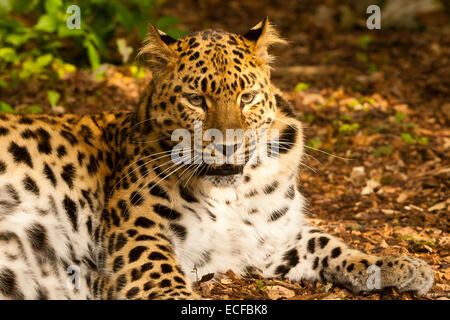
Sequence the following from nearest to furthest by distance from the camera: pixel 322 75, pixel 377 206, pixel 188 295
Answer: pixel 188 295
pixel 377 206
pixel 322 75

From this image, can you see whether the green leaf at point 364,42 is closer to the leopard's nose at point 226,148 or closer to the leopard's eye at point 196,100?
the leopard's eye at point 196,100

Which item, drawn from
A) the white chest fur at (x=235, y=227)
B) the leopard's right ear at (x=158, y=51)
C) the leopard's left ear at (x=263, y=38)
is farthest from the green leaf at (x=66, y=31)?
the white chest fur at (x=235, y=227)

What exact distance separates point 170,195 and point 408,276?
85.0 inches

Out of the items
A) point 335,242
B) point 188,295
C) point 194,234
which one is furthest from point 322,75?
point 188,295

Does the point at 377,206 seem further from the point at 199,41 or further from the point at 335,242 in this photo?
the point at 199,41

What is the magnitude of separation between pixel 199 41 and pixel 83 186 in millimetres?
1628

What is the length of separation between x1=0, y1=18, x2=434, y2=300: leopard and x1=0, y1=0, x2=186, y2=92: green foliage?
3.32 metres

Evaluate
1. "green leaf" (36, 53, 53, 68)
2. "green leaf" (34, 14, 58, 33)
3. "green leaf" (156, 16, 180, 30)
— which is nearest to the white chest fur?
"green leaf" (156, 16, 180, 30)

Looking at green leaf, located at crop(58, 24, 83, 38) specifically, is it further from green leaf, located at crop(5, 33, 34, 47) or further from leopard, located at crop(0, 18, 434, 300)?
leopard, located at crop(0, 18, 434, 300)

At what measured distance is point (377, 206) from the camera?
841 centimetres

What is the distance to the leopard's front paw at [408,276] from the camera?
5.74m

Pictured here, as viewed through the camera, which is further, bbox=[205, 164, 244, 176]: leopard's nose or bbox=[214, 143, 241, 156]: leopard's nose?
bbox=[205, 164, 244, 176]: leopard's nose

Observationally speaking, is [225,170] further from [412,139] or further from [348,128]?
[412,139]

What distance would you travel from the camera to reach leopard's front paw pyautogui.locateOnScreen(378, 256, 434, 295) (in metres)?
5.74
